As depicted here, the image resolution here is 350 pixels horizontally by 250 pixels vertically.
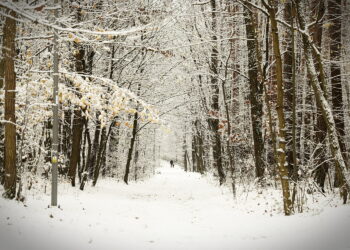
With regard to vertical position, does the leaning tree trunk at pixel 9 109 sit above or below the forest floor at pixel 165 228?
above

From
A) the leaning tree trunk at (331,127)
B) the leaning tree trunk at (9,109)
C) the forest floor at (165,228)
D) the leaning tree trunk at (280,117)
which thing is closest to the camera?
the forest floor at (165,228)

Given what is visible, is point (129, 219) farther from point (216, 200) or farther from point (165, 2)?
point (165, 2)

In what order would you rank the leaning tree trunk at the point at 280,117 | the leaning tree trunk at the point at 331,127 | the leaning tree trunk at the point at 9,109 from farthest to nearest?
the leaning tree trunk at the point at 9,109 < the leaning tree trunk at the point at 280,117 < the leaning tree trunk at the point at 331,127

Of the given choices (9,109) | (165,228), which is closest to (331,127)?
(165,228)

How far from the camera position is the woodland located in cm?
745

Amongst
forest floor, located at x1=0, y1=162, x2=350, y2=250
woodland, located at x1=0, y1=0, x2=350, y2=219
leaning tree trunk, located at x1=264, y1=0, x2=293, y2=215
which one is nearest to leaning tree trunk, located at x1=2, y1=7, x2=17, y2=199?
woodland, located at x1=0, y1=0, x2=350, y2=219

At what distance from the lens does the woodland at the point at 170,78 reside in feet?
24.4

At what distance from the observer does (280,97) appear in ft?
24.6

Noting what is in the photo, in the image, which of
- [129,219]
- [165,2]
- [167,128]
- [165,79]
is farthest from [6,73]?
[165,79]

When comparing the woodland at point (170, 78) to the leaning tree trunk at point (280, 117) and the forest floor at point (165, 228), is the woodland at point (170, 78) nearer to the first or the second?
the leaning tree trunk at point (280, 117)

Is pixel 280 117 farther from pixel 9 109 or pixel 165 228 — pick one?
pixel 9 109

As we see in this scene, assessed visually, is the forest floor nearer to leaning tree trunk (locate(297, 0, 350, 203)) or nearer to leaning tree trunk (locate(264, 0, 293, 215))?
leaning tree trunk (locate(264, 0, 293, 215))

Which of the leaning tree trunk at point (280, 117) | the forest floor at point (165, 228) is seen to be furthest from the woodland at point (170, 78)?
the forest floor at point (165, 228)

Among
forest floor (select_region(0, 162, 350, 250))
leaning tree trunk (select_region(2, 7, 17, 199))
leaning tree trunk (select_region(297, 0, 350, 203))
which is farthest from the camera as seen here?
leaning tree trunk (select_region(2, 7, 17, 199))
